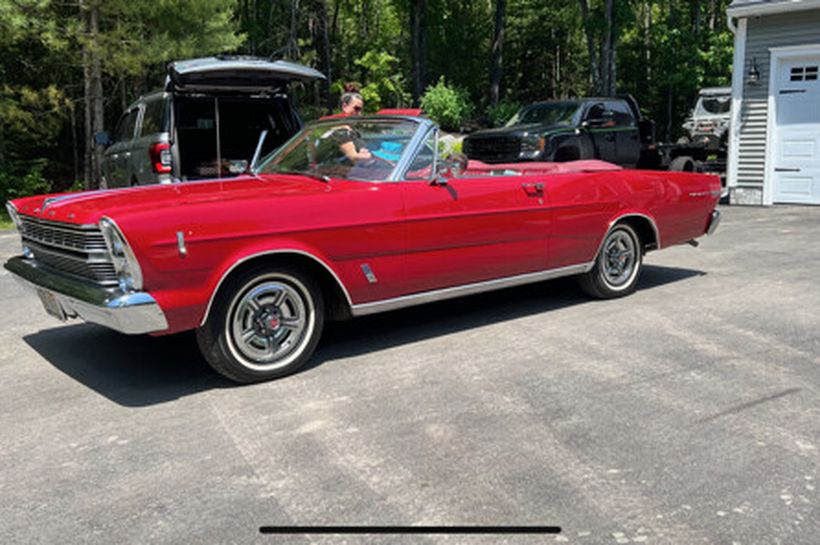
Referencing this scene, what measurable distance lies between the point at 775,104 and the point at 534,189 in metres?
10.5

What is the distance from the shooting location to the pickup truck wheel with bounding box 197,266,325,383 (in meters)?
4.28

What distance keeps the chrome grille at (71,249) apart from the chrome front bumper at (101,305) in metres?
0.06

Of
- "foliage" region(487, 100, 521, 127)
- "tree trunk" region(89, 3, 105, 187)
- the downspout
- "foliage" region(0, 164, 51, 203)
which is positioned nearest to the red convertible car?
the downspout

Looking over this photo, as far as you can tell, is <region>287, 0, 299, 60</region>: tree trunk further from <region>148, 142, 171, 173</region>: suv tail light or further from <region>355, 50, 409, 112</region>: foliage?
<region>148, 142, 171, 173</region>: suv tail light

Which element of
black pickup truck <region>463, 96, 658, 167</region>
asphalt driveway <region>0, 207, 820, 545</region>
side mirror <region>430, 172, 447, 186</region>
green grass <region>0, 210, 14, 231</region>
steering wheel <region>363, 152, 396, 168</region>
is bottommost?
asphalt driveway <region>0, 207, 820, 545</region>

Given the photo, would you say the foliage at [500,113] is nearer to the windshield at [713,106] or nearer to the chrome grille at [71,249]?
the windshield at [713,106]

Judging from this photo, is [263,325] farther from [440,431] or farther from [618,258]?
[618,258]

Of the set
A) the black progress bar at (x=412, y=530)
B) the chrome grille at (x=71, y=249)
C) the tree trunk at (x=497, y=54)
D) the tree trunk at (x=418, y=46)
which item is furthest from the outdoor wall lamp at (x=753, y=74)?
the tree trunk at (x=497, y=54)

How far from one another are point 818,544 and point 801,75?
13.2 m

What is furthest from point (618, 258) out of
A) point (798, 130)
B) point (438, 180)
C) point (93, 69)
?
point (93, 69)

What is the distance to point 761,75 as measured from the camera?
14117 mm

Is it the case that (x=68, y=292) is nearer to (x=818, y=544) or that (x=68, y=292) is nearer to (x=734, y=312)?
(x=818, y=544)

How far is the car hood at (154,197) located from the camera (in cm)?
416

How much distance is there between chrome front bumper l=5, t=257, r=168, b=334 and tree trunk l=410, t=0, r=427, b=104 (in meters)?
30.1
